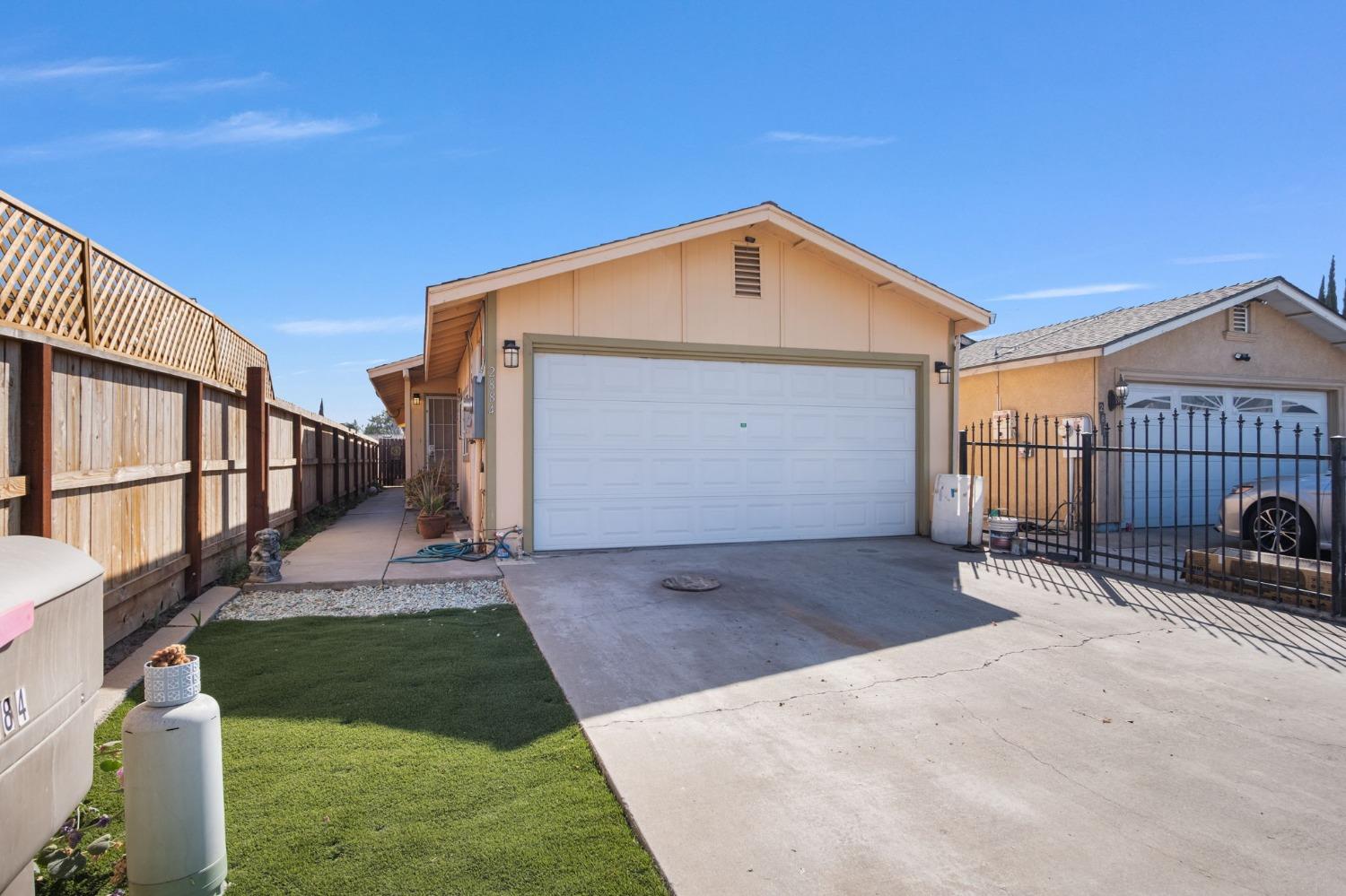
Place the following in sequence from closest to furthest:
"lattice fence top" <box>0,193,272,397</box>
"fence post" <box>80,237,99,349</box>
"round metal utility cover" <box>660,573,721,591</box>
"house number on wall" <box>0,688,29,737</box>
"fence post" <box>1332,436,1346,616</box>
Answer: "house number on wall" <box>0,688,29,737</box> < "lattice fence top" <box>0,193,272,397</box> < "fence post" <box>80,237,99,349</box> < "fence post" <box>1332,436,1346,616</box> < "round metal utility cover" <box>660,573,721,591</box>

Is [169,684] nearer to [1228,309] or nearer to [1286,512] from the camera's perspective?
[1286,512]

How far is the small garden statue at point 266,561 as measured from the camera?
6.74 meters

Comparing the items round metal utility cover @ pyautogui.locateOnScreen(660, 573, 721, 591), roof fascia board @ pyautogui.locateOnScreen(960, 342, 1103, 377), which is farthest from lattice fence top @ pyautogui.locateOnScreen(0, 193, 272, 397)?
roof fascia board @ pyautogui.locateOnScreen(960, 342, 1103, 377)

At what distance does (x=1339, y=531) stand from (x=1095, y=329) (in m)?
7.90

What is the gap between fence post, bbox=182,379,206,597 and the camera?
610 cm

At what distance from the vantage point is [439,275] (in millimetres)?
8102

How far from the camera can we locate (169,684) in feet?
6.76

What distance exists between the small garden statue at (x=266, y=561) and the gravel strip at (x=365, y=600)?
25 cm

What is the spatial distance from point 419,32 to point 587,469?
19.7ft

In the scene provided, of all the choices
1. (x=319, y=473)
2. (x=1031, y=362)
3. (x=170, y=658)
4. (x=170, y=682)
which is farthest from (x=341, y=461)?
(x=170, y=682)

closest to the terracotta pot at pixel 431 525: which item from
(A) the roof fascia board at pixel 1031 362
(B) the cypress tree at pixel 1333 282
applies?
(A) the roof fascia board at pixel 1031 362

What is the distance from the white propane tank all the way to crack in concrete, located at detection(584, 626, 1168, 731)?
1750mm

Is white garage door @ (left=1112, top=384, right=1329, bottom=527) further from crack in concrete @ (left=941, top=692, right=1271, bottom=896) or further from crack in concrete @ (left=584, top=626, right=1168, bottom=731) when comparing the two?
crack in concrete @ (left=941, top=692, right=1271, bottom=896)

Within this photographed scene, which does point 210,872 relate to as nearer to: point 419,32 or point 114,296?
point 114,296
